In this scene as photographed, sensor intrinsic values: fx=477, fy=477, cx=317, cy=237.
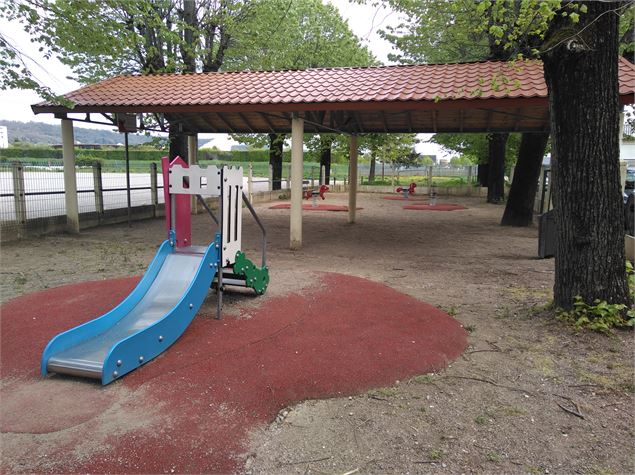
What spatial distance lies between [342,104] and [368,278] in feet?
11.5

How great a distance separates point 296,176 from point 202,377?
20.9 feet

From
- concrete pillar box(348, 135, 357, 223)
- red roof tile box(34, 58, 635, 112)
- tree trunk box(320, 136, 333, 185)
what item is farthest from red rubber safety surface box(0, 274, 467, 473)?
tree trunk box(320, 136, 333, 185)

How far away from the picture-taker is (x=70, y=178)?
11.5 metres

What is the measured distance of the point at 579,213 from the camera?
5035 millimetres

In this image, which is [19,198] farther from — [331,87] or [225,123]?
[331,87]

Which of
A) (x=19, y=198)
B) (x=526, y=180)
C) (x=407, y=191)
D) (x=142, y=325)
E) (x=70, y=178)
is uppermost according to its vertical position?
(x=526, y=180)

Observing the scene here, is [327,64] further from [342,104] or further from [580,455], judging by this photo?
[580,455]

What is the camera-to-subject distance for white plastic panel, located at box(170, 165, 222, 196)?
206 inches

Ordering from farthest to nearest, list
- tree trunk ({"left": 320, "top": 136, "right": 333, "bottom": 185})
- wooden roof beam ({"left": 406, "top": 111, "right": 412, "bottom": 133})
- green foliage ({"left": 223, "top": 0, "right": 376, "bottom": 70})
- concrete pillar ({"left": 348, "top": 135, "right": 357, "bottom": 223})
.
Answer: tree trunk ({"left": 320, "top": 136, "right": 333, "bottom": 185}) < green foliage ({"left": 223, "top": 0, "right": 376, "bottom": 70}) < concrete pillar ({"left": 348, "top": 135, "right": 357, "bottom": 223}) < wooden roof beam ({"left": 406, "top": 111, "right": 412, "bottom": 133})

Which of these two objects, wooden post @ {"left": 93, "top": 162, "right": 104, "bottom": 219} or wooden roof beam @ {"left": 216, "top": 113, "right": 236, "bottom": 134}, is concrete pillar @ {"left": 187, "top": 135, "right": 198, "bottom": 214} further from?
wooden post @ {"left": 93, "top": 162, "right": 104, "bottom": 219}

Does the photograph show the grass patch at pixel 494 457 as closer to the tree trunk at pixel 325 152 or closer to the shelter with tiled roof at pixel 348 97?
the shelter with tiled roof at pixel 348 97

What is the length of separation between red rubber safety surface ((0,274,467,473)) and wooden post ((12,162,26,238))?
507cm

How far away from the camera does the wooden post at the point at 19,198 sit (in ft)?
33.2

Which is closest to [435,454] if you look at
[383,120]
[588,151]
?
[588,151]
